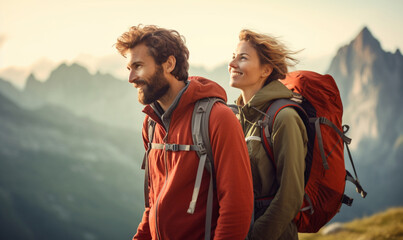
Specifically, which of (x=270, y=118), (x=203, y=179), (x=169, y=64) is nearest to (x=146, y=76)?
(x=169, y=64)

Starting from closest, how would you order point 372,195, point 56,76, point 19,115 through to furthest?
point 372,195, point 19,115, point 56,76

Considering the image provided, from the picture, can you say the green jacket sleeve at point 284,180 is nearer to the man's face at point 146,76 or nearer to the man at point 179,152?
the man at point 179,152

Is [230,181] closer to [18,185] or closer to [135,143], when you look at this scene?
[18,185]

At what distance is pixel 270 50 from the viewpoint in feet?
11.8

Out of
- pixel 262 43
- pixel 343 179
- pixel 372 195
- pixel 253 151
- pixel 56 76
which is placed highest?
pixel 56 76

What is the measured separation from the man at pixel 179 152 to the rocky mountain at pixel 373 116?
6170cm

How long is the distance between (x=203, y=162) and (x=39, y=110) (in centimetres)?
13488

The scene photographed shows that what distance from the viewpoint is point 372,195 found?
213 ft

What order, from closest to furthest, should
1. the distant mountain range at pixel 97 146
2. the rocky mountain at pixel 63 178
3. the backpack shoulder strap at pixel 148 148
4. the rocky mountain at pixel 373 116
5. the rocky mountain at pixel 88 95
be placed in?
the backpack shoulder strap at pixel 148 148, the rocky mountain at pixel 373 116, the distant mountain range at pixel 97 146, the rocky mountain at pixel 63 178, the rocky mountain at pixel 88 95

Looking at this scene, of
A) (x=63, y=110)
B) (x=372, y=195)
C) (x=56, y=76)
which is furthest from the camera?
(x=56, y=76)

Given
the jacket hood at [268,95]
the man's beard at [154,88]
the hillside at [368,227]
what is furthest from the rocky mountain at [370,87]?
the man's beard at [154,88]

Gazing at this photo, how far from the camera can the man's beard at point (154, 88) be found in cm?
265

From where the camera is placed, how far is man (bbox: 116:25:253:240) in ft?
7.34

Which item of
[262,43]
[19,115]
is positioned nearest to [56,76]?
[19,115]
